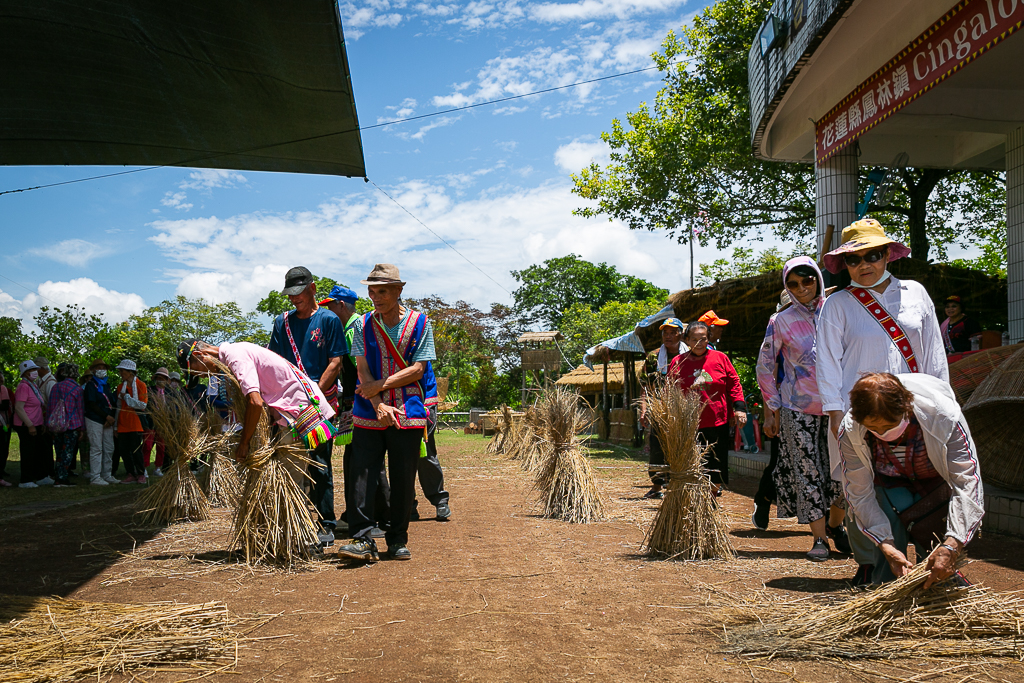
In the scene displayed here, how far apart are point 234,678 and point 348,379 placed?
2973 millimetres

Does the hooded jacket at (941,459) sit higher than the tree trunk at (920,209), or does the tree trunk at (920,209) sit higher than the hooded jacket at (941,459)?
the tree trunk at (920,209)

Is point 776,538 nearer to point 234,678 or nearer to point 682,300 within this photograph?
point 234,678

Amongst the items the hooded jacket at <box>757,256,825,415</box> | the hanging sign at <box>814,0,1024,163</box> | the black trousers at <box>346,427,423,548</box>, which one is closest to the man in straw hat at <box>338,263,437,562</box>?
the black trousers at <box>346,427,423,548</box>

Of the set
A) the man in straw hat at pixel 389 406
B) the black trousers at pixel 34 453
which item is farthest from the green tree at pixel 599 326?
the man in straw hat at pixel 389 406

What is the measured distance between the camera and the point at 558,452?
6.17m

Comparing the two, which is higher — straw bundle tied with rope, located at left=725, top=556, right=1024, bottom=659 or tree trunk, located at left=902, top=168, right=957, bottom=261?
tree trunk, located at left=902, top=168, right=957, bottom=261

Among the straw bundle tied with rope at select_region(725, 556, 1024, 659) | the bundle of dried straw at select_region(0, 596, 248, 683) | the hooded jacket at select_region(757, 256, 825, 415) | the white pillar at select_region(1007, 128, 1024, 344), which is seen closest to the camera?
the bundle of dried straw at select_region(0, 596, 248, 683)

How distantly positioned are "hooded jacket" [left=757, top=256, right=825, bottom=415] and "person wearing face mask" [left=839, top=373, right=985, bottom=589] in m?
1.15

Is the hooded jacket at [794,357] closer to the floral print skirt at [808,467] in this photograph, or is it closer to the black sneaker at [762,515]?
the floral print skirt at [808,467]

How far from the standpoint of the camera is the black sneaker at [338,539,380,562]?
412 cm

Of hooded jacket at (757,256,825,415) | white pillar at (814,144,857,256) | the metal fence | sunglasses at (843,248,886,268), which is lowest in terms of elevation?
hooded jacket at (757,256,825,415)

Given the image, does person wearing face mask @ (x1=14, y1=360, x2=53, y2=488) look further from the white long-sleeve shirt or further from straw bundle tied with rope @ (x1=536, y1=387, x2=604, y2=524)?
the white long-sleeve shirt

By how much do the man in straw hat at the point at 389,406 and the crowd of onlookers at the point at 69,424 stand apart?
482 cm

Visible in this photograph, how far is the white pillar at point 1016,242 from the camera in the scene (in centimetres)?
796
